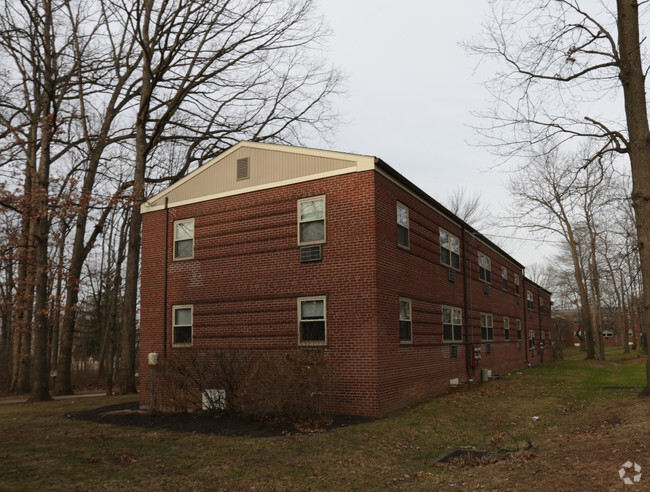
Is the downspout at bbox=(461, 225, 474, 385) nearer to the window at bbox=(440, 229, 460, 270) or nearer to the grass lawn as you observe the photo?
the window at bbox=(440, 229, 460, 270)

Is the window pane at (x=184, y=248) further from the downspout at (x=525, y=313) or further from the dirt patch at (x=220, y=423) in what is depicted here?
the downspout at (x=525, y=313)

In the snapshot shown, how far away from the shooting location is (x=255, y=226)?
49.4 ft

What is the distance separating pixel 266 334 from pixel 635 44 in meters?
12.5

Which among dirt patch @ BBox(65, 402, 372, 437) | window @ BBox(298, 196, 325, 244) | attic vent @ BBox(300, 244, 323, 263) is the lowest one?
dirt patch @ BBox(65, 402, 372, 437)

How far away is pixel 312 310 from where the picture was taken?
539 inches

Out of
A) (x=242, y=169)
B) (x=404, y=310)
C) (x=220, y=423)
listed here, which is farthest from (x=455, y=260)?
(x=220, y=423)

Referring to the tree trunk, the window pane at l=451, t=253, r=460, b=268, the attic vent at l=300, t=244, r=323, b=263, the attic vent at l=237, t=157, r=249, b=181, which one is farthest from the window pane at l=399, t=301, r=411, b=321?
the tree trunk

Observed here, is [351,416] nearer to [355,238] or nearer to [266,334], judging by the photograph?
[266,334]

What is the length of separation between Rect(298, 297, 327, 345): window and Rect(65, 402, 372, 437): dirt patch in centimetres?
206

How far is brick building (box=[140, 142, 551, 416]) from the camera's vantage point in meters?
13.0

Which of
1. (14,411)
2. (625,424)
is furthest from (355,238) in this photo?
(14,411)

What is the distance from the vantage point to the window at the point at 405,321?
14.3 meters

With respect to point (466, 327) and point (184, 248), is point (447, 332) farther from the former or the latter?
point (184, 248)

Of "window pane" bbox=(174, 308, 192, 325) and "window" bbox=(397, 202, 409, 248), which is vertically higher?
A: "window" bbox=(397, 202, 409, 248)
